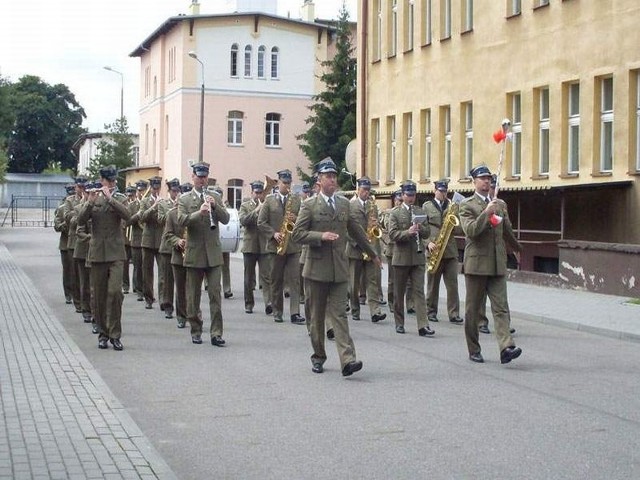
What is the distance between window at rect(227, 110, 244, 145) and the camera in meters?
67.6

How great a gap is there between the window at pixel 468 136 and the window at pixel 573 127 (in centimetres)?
524

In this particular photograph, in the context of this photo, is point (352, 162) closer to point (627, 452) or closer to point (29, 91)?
point (627, 452)


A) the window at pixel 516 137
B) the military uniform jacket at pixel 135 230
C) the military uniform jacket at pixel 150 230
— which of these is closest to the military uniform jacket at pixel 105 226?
the military uniform jacket at pixel 150 230

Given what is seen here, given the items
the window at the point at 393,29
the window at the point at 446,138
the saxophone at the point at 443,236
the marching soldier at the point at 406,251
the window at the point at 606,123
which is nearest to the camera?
the marching soldier at the point at 406,251

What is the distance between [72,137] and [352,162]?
95305 mm

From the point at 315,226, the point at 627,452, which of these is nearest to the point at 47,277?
the point at 315,226

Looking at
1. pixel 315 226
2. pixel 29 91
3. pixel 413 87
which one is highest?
pixel 29 91

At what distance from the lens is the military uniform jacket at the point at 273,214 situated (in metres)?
17.5

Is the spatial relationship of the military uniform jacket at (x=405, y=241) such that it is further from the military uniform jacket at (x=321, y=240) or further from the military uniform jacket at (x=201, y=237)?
the military uniform jacket at (x=321, y=240)

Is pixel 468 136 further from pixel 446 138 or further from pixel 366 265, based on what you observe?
pixel 366 265

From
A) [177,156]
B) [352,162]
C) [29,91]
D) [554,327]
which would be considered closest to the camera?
[554,327]

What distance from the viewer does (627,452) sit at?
785cm

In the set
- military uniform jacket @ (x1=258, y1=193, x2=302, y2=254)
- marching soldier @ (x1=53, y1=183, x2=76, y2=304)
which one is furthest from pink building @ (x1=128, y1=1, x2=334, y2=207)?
A: military uniform jacket @ (x1=258, y1=193, x2=302, y2=254)

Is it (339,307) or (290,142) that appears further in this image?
(290,142)
